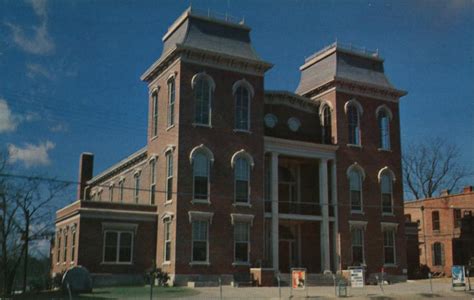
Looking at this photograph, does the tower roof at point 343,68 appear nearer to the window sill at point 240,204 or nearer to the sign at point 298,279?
the window sill at point 240,204

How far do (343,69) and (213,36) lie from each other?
11.0 m

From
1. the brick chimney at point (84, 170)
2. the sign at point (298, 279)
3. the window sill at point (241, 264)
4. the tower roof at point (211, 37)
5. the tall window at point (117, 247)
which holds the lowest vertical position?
the sign at point (298, 279)

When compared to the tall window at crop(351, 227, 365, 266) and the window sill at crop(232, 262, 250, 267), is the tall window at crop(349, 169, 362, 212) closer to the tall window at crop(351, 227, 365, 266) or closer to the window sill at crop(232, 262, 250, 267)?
the tall window at crop(351, 227, 365, 266)

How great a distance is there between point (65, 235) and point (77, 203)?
4.38 meters

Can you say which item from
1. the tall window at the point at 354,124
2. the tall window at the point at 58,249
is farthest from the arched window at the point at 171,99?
the tall window at the point at 354,124

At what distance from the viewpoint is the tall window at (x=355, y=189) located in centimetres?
4553

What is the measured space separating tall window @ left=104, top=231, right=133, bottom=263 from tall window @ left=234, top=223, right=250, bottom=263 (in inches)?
257

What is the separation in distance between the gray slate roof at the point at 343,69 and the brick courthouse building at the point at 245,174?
11 centimetres

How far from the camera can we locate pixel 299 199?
45375mm

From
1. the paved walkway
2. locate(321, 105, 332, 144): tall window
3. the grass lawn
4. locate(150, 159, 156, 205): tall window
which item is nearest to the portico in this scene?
locate(321, 105, 332, 144): tall window

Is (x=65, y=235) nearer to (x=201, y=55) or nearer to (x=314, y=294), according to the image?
(x=201, y=55)

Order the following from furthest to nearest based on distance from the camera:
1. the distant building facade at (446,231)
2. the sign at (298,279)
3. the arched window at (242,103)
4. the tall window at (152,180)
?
the distant building facade at (446,231), the tall window at (152,180), the arched window at (242,103), the sign at (298,279)

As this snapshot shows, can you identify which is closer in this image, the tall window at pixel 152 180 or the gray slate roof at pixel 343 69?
the tall window at pixel 152 180

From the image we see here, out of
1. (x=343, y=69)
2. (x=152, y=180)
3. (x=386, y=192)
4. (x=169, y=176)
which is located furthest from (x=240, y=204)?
(x=343, y=69)
